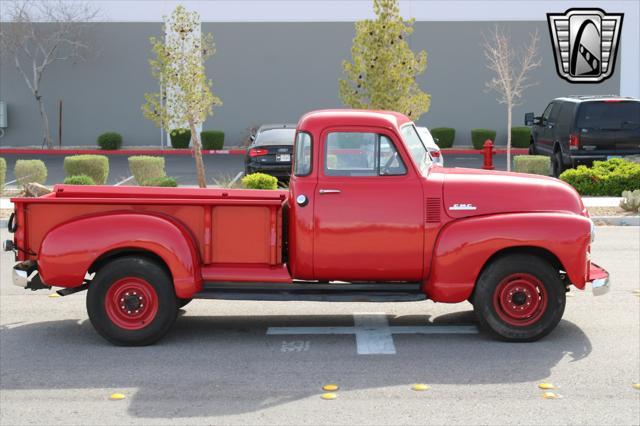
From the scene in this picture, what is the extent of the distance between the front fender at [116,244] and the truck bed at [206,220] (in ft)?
0.31

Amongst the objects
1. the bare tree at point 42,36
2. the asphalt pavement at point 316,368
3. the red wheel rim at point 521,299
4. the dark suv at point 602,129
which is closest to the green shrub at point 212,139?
the bare tree at point 42,36

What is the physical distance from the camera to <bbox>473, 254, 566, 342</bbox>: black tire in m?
9.06

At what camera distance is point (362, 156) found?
9.26 metres

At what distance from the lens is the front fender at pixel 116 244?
8.98 m

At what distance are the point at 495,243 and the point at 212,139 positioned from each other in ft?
80.8

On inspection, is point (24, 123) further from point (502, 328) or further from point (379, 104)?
point (502, 328)

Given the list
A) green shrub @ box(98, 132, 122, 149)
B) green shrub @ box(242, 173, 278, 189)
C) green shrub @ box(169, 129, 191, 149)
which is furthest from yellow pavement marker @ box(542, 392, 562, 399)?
green shrub @ box(98, 132, 122, 149)

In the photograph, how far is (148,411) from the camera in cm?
741

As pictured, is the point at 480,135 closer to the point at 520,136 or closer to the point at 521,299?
the point at 520,136

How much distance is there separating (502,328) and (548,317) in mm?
407

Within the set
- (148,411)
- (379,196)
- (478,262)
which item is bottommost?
(148,411)

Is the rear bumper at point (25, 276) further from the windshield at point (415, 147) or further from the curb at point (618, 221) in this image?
the curb at point (618, 221)

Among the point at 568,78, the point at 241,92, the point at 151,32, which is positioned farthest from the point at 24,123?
the point at 568,78

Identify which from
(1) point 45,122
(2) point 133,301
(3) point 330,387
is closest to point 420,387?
(3) point 330,387
